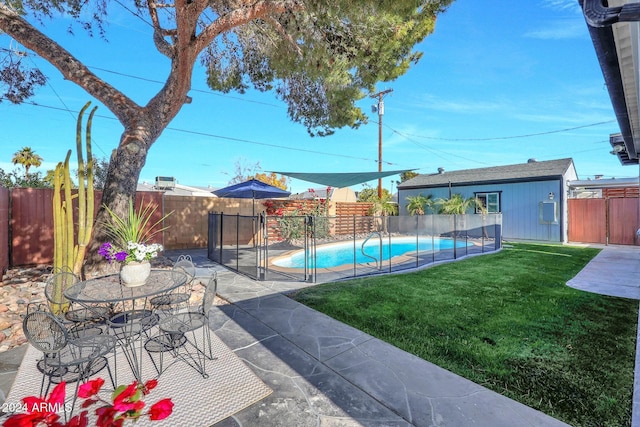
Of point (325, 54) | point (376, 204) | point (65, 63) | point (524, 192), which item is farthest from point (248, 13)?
point (524, 192)

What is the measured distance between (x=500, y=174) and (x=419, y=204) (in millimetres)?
4371

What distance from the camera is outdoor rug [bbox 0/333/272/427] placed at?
7.23ft

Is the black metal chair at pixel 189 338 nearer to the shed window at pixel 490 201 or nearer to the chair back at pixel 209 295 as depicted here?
the chair back at pixel 209 295

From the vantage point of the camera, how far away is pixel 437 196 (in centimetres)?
1736

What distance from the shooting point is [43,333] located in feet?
8.29

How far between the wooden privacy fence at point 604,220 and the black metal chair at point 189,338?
1642cm

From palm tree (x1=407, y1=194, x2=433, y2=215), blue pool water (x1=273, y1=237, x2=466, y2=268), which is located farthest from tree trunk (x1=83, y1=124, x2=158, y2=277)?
palm tree (x1=407, y1=194, x2=433, y2=215)

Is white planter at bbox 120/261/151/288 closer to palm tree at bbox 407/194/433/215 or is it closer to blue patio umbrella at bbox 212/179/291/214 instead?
blue patio umbrella at bbox 212/179/291/214

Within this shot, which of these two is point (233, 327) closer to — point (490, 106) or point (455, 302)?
point (455, 302)

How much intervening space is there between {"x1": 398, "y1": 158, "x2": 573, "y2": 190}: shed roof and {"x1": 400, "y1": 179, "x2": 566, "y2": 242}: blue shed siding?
12.3 inches

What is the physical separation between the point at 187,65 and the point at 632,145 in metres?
9.68

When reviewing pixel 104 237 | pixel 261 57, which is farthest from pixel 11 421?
pixel 261 57

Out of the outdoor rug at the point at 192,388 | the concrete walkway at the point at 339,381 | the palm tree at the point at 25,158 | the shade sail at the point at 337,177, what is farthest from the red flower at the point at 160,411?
the palm tree at the point at 25,158

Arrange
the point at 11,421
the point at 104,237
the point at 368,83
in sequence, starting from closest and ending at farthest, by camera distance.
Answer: the point at 11,421 < the point at 104,237 < the point at 368,83
